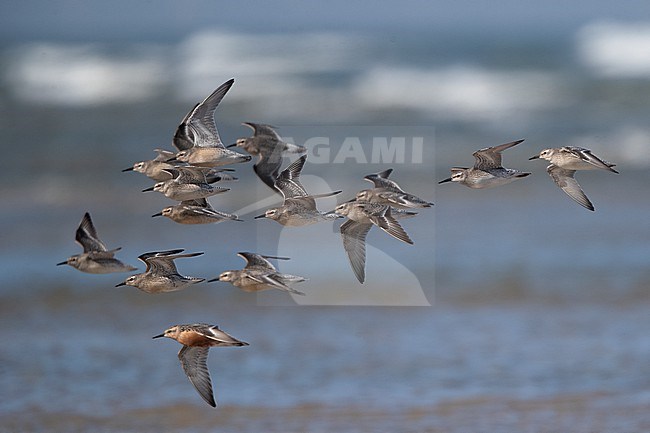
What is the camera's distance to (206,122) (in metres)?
3.44

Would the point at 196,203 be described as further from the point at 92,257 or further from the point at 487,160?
the point at 487,160

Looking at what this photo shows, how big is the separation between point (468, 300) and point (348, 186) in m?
1.68

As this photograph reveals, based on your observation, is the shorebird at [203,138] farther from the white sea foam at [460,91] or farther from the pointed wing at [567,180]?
the white sea foam at [460,91]

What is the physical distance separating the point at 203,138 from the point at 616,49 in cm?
901

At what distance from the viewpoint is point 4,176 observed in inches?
371

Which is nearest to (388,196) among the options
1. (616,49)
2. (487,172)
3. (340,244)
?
(487,172)

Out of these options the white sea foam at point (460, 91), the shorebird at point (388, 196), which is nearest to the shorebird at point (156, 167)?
the shorebird at point (388, 196)

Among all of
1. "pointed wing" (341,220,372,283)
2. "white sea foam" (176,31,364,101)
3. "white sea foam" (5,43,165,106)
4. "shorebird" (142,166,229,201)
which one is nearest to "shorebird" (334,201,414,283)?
"pointed wing" (341,220,372,283)

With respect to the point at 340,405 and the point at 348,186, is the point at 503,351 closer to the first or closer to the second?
the point at 340,405

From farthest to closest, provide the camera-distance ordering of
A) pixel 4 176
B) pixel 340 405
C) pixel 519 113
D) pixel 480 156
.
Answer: pixel 519 113
pixel 4 176
pixel 340 405
pixel 480 156

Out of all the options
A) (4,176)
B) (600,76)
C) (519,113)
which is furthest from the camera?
(600,76)

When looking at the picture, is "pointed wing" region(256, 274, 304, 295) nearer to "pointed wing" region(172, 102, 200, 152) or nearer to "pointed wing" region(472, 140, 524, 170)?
"pointed wing" region(172, 102, 200, 152)

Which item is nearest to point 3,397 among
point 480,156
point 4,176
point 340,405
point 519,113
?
point 340,405

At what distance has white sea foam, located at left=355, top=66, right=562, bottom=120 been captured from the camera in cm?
1034
